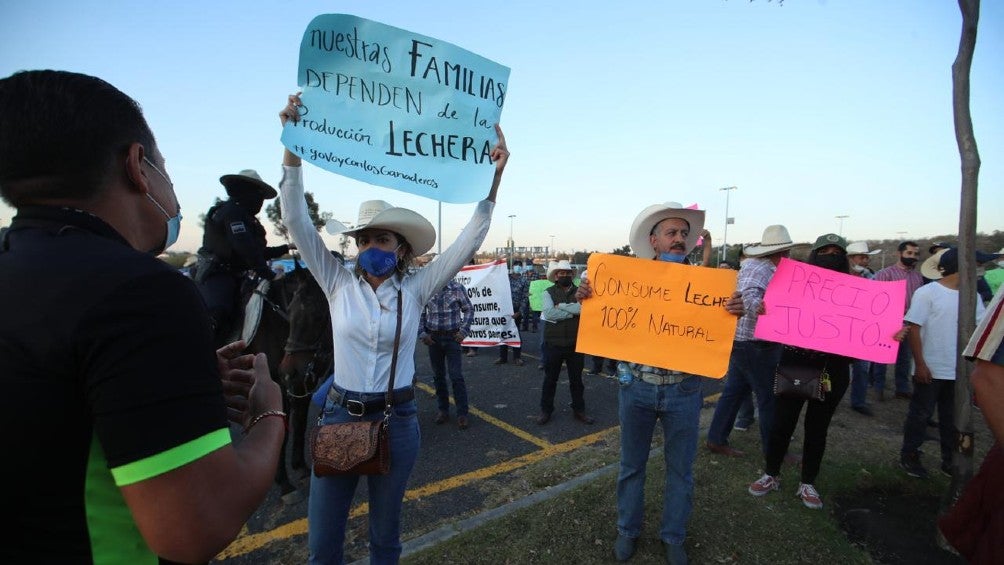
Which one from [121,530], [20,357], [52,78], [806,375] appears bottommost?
[806,375]

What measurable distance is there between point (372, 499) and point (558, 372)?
4.07 meters

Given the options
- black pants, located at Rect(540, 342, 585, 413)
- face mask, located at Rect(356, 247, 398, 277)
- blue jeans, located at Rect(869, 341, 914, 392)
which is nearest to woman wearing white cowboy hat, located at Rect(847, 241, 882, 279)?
blue jeans, located at Rect(869, 341, 914, 392)

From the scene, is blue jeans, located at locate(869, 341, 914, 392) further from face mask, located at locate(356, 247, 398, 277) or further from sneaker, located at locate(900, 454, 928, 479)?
face mask, located at locate(356, 247, 398, 277)

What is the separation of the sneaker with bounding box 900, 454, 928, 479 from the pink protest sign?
1.76m

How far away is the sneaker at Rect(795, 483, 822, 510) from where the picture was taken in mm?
3811

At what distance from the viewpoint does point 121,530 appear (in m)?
0.95

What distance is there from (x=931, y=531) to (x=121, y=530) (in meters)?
5.01

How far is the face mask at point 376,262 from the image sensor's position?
2592 mm

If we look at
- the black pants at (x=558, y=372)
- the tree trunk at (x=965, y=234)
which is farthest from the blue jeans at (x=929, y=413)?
the black pants at (x=558, y=372)

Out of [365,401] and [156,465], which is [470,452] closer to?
[365,401]

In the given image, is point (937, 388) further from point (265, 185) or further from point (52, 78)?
point (265, 185)

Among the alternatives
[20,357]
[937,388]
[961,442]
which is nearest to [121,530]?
[20,357]

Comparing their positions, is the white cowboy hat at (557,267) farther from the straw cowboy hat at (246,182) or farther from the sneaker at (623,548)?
the sneaker at (623,548)

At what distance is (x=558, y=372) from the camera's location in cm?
627
